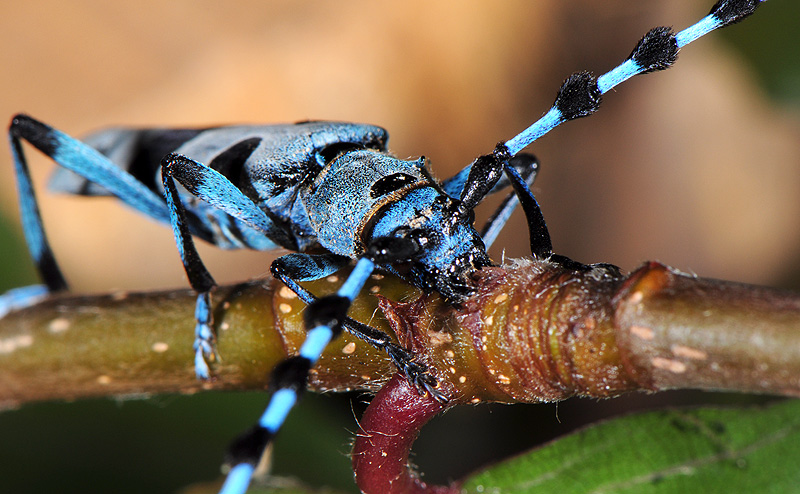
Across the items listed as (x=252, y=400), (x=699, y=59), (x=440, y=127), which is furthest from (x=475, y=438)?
(x=699, y=59)

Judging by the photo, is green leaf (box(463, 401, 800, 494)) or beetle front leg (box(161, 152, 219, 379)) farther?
beetle front leg (box(161, 152, 219, 379))

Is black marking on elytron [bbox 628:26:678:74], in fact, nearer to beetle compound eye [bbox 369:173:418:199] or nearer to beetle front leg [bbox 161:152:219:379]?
beetle compound eye [bbox 369:173:418:199]

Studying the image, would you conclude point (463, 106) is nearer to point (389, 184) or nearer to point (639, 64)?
point (389, 184)

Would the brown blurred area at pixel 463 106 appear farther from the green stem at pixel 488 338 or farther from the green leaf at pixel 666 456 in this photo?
the green leaf at pixel 666 456

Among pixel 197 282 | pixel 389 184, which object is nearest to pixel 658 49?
pixel 389 184

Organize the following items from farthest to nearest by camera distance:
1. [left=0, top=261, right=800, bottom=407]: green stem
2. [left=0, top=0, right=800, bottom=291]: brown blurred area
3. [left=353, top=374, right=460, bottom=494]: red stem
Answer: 1. [left=0, top=0, right=800, bottom=291]: brown blurred area
2. [left=353, top=374, right=460, bottom=494]: red stem
3. [left=0, top=261, right=800, bottom=407]: green stem

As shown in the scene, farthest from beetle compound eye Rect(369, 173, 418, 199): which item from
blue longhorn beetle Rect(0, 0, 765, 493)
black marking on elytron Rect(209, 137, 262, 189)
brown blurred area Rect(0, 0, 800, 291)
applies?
brown blurred area Rect(0, 0, 800, 291)

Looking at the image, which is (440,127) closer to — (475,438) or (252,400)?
(475,438)

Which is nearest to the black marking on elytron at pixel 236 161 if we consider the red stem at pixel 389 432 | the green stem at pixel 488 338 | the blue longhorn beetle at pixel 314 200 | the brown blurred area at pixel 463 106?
the blue longhorn beetle at pixel 314 200
